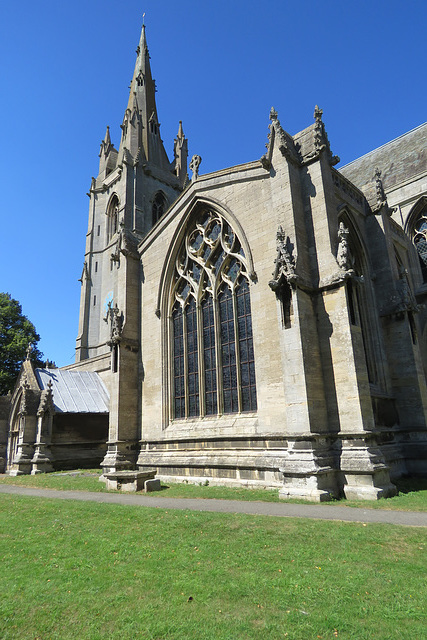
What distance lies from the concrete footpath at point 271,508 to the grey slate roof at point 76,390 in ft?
35.5

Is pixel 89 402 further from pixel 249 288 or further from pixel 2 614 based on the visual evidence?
pixel 2 614

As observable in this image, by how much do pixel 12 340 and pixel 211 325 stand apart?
25872mm

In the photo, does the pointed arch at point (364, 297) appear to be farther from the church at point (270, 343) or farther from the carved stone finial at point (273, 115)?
the carved stone finial at point (273, 115)

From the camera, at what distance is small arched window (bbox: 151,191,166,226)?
40031 mm

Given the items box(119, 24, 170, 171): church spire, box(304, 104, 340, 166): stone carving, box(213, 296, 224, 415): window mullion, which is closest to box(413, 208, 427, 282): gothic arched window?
box(304, 104, 340, 166): stone carving

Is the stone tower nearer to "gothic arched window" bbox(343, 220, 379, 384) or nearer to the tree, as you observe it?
the tree

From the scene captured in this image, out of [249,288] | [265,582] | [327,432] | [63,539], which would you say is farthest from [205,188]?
[265,582]

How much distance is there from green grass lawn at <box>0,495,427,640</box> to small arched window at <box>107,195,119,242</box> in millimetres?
37259

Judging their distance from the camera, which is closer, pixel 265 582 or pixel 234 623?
pixel 234 623

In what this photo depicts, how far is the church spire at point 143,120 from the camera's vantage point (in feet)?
135

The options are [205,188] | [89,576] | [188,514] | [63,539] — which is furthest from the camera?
[205,188]

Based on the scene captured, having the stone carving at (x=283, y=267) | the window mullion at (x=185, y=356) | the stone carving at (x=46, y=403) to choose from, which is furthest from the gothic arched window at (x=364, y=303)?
the stone carving at (x=46, y=403)

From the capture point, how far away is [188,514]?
8148 mm

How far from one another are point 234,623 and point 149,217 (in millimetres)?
37976
